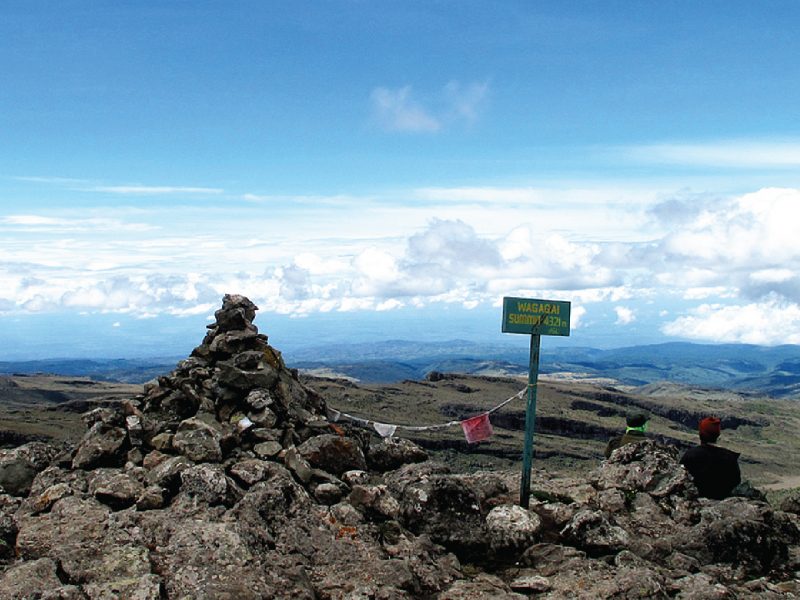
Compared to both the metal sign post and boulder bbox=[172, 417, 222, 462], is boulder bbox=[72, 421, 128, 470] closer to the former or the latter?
boulder bbox=[172, 417, 222, 462]

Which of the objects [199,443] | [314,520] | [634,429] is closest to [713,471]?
[634,429]

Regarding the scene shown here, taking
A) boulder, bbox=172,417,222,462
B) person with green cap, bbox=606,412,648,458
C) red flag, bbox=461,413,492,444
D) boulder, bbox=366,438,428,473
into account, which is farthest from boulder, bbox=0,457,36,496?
person with green cap, bbox=606,412,648,458

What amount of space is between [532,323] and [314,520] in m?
6.62

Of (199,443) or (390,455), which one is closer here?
(199,443)

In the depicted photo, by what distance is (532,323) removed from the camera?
657 inches

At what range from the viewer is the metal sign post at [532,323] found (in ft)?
54.2

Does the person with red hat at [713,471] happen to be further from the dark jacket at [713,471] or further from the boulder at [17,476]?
the boulder at [17,476]

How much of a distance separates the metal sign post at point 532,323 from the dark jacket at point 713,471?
454cm

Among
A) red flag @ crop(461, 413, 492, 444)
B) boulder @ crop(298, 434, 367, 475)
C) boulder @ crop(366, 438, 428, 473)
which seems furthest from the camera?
red flag @ crop(461, 413, 492, 444)

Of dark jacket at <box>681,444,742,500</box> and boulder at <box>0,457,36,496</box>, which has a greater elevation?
dark jacket at <box>681,444,742,500</box>

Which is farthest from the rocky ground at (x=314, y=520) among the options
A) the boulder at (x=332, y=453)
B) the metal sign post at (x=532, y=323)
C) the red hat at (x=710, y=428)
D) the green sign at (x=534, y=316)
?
the green sign at (x=534, y=316)

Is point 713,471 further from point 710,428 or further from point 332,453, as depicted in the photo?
point 332,453

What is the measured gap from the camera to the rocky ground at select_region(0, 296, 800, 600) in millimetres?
12367

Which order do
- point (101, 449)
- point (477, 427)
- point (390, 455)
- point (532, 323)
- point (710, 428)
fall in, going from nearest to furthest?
point (101, 449) < point (532, 323) < point (710, 428) < point (390, 455) < point (477, 427)
